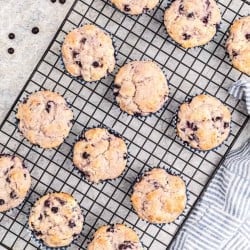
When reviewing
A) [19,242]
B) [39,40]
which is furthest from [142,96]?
[19,242]

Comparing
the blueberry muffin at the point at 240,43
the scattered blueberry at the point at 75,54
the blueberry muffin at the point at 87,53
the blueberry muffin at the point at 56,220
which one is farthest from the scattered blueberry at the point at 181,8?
the blueberry muffin at the point at 56,220

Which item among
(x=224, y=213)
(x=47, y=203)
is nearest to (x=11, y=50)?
(x=47, y=203)

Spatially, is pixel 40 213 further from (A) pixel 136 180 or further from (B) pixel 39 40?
(B) pixel 39 40

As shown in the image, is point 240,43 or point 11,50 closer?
point 240,43

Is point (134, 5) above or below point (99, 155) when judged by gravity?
above

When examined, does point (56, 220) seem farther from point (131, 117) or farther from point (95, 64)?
point (95, 64)

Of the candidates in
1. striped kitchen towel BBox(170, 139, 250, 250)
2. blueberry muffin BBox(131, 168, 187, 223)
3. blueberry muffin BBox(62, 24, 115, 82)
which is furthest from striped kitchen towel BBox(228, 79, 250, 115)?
blueberry muffin BBox(62, 24, 115, 82)
